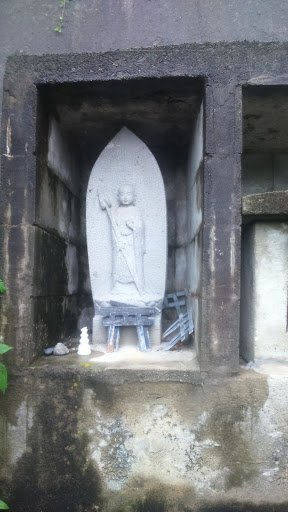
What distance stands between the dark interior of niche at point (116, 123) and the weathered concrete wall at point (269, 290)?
1301 mm

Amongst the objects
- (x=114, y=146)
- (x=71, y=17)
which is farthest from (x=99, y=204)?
(x=71, y=17)

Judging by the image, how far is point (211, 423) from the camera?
2912mm

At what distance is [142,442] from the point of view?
2941 millimetres

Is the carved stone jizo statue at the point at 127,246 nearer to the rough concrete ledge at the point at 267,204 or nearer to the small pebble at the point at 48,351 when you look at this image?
the small pebble at the point at 48,351

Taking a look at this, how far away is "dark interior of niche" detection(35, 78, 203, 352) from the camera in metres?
3.28

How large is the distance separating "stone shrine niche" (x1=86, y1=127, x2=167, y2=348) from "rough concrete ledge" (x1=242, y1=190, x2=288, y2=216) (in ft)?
3.61

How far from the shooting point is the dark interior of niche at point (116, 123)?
3281mm

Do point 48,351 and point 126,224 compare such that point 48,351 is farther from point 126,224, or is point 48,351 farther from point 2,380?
point 126,224

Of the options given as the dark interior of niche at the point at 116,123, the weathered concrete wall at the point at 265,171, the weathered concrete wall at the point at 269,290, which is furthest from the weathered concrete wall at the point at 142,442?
the weathered concrete wall at the point at 265,171

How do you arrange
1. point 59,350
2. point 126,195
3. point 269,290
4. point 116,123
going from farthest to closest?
point 116,123, point 126,195, point 59,350, point 269,290

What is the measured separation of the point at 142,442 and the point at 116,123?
2.89m

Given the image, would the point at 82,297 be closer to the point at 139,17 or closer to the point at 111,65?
the point at 111,65

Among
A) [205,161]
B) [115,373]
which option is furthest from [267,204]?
[115,373]

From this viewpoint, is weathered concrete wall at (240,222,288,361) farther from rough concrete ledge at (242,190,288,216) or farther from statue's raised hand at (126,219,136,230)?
statue's raised hand at (126,219,136,230)
